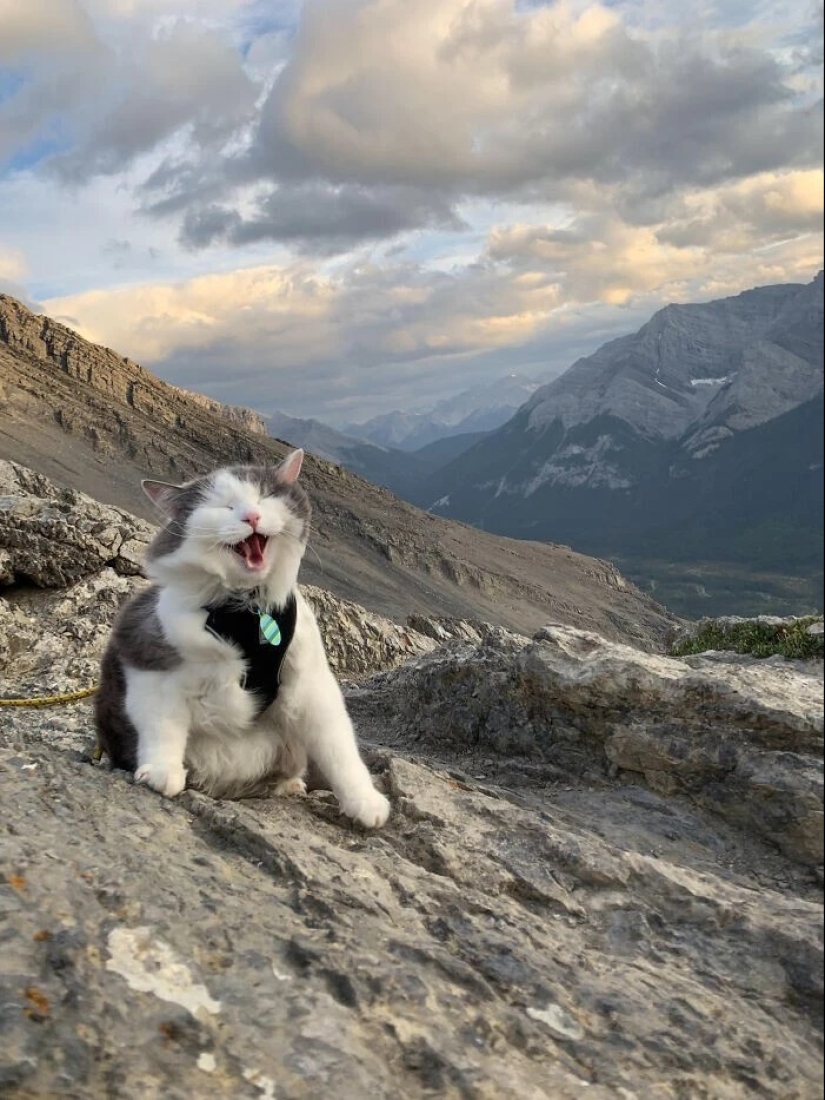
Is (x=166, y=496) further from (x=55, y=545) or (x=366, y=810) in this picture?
(x=55, y=545)

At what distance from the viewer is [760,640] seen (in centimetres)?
702

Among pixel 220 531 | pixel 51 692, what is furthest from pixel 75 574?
pixel 220 531

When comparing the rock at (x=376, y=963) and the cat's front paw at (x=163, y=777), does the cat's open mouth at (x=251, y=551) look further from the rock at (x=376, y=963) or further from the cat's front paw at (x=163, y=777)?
the rock at (x=376, y=963)

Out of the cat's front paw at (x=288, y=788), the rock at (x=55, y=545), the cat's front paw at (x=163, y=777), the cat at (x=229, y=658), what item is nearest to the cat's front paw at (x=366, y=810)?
the cat at (x=229, y=658)

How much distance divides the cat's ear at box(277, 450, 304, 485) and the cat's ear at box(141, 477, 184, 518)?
0.74 m

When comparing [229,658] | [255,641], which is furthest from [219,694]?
[255,641]

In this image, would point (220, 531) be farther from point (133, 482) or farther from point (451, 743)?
point (133, 482)

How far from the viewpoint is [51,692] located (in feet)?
32.5

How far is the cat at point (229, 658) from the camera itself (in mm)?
5117

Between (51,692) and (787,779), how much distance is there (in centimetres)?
897

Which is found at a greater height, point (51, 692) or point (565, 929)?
point (565, 929)

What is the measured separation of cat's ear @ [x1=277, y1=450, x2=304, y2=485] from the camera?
5527mm

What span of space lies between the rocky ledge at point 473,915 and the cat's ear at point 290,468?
7.97 feet

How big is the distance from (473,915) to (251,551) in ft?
9.00
